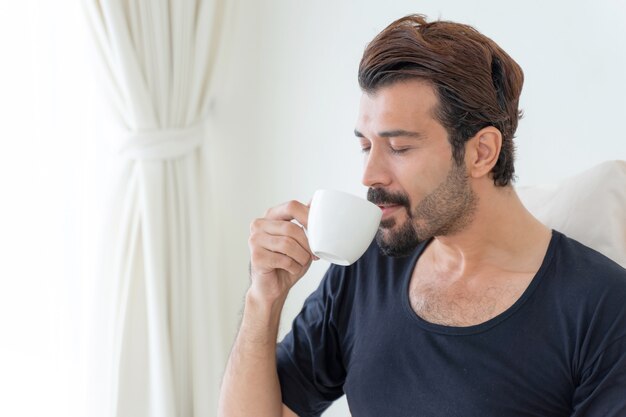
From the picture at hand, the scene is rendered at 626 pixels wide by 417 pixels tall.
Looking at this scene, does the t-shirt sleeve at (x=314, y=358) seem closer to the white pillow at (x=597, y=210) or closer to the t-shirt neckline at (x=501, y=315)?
the t-shirt neckline at (x=501, y=315)

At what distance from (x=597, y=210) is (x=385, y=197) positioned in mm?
373

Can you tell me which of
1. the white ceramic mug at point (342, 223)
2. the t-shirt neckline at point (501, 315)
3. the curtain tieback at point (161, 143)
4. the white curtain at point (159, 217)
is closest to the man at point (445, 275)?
the t-shirt neckline at point (501, 315)

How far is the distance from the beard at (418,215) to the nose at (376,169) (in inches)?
0.7

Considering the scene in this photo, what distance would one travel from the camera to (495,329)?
51.9 inches

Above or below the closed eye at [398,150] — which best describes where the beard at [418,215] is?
below

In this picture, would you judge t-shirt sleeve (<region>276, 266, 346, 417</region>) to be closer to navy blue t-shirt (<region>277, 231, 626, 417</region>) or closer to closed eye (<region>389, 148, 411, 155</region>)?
navy blue t-shirt (<region>277, 231, 626, 417</region>)

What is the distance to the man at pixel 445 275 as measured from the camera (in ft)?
4.17

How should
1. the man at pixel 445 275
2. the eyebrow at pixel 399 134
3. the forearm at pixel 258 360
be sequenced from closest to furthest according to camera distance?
1. the man at pixel 445 275
2. the eyebrow at pixel 399 134
3. the forearm at pixel 258 360

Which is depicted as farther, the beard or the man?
the beard

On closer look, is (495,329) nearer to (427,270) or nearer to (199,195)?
(427,270)

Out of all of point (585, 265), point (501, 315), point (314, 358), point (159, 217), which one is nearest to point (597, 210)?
point (585, 265)

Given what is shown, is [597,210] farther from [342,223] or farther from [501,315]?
[342,223]

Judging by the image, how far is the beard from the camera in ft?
4.59

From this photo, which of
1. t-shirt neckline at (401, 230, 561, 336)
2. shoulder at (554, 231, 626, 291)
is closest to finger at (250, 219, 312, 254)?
t-shirt neckline at (401, 230, 561, 336)
